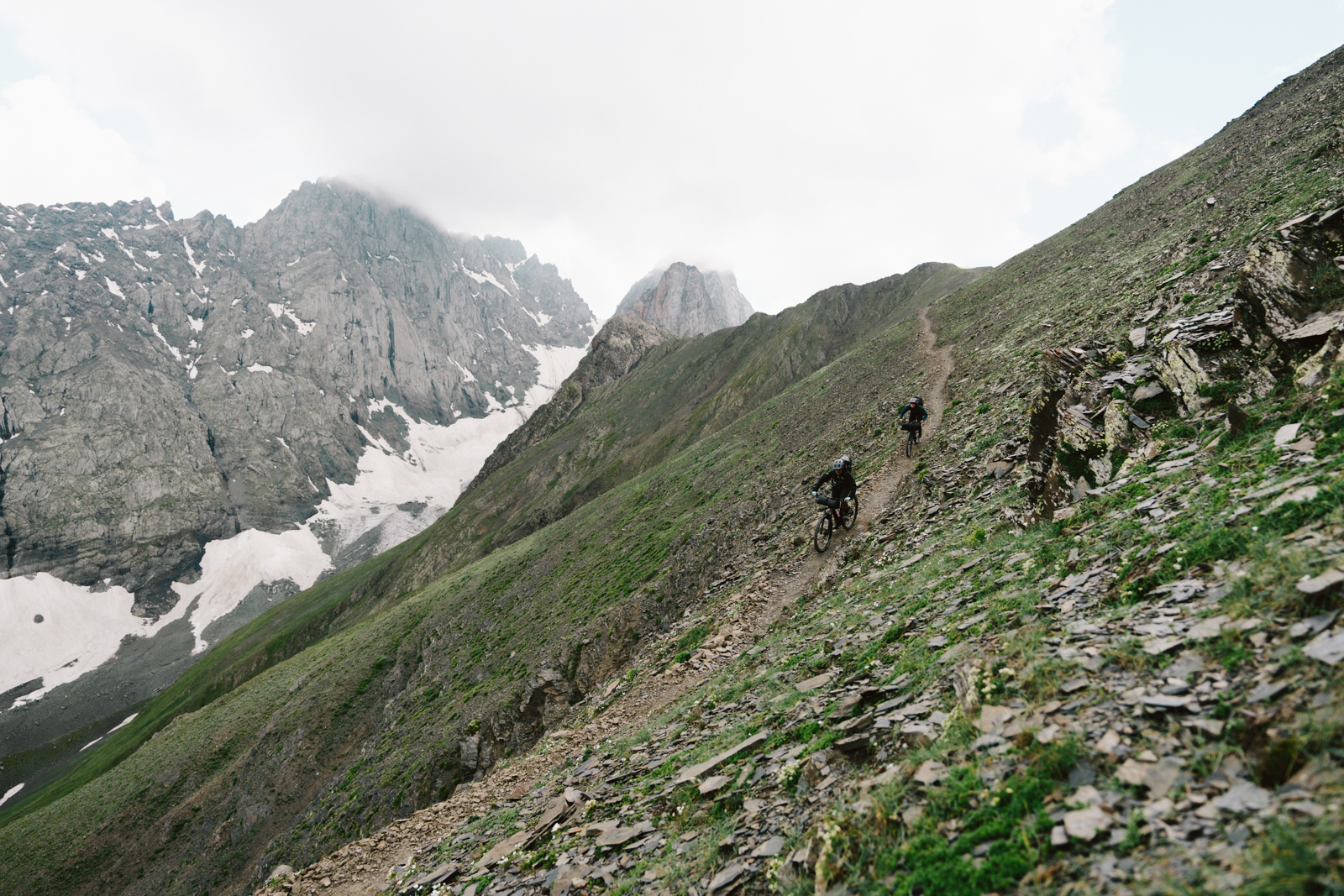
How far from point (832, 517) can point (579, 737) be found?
38.7ft

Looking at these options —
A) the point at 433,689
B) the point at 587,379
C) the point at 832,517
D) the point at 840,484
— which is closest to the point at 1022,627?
the point at 840,484

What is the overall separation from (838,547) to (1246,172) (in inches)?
1461

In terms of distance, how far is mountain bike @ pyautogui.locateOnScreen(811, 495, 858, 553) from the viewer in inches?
791

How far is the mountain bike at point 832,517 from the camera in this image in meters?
20.1

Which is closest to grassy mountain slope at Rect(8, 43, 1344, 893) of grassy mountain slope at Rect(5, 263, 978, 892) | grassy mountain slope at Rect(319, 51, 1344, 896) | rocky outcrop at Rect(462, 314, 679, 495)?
grassy mountain slope at Rect(319, 51, 1344, 896)

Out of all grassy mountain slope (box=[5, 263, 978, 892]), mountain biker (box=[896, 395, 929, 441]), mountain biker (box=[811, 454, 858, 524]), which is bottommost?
grassy mountain slope (box=[5, 263, 978, 892])

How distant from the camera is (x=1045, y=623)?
23.7ft

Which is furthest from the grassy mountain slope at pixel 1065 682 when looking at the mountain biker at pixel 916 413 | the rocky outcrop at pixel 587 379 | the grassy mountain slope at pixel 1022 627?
the rocky outcrop at pixel 587 379

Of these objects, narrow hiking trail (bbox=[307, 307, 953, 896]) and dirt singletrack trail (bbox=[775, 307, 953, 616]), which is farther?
dirt singletrack trail (bbox=[775, 307, 953, 616])

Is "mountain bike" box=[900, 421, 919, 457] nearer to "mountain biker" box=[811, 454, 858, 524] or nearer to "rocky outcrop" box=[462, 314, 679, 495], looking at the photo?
"mountain biker" box=[811, 454, 858, 524]

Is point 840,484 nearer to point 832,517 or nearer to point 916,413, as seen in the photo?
point 832,517

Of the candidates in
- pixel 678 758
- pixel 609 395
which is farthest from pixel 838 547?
pixel 609 395

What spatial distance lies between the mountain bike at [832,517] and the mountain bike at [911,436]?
16.0 feet

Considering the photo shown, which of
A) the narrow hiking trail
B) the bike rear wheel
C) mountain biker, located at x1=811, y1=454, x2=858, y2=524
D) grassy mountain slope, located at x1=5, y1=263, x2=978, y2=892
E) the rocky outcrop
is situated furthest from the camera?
the rocky outcrop
